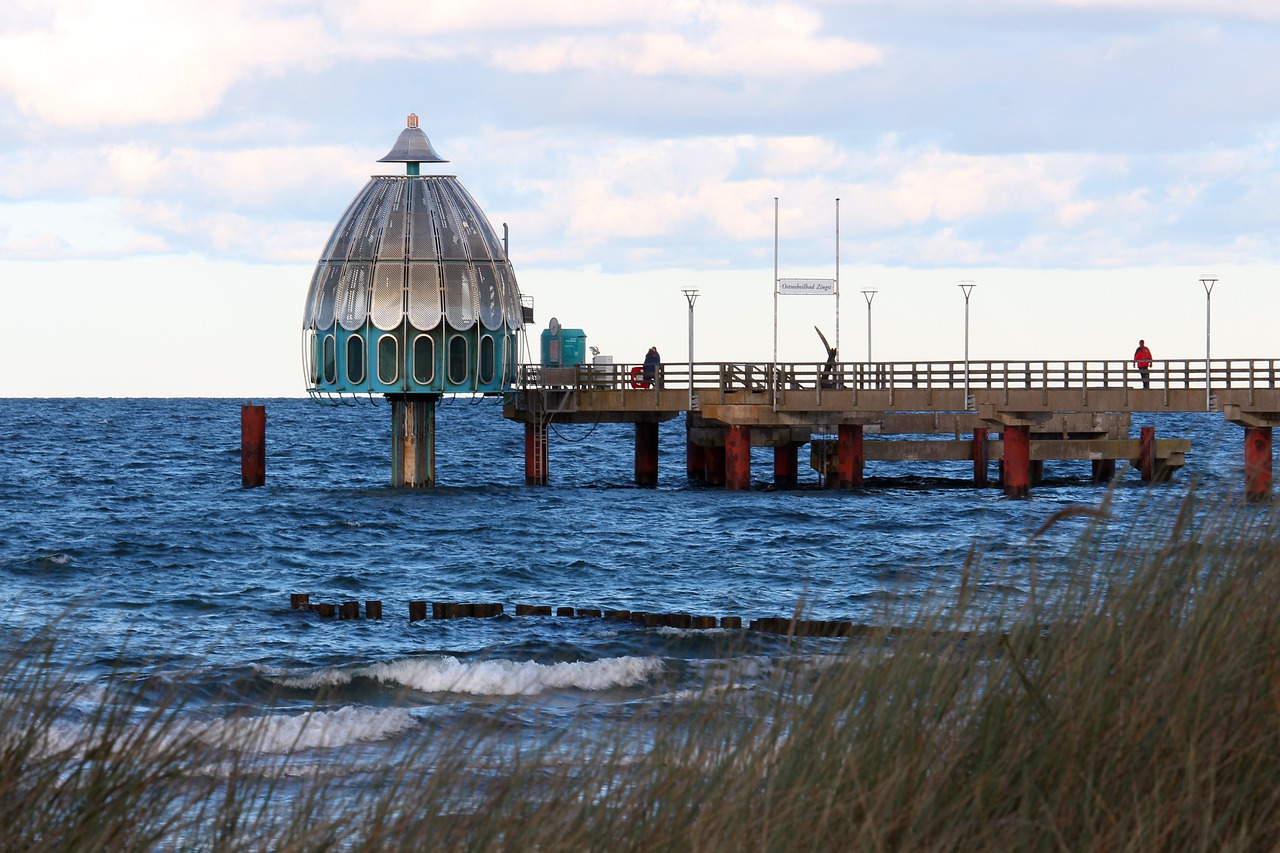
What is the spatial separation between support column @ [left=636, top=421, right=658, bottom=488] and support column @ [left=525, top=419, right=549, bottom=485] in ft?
9.11

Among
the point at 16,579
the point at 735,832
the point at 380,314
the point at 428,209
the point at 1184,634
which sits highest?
the point at 428,209

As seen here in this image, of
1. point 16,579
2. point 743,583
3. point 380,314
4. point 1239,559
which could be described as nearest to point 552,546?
point 743,583

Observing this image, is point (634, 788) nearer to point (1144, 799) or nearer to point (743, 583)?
point (1144, 799)

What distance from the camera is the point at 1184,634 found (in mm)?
6102

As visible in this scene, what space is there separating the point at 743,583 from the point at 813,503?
15.8m

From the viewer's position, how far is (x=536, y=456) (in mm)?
46406

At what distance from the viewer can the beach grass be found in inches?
196

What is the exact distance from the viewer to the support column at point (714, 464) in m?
47.8

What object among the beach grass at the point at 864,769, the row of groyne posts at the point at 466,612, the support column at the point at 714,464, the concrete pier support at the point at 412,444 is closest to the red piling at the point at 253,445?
the concrete pier support at the point at 412,444

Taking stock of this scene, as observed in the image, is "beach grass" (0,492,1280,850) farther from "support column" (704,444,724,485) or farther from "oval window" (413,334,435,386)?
"support column" (704,444,724,485)

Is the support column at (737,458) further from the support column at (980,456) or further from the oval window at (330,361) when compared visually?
the oval window at (330,361)

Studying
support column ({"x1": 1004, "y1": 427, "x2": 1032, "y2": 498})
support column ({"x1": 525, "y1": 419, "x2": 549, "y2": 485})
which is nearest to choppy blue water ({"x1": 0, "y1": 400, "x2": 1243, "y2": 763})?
support column ({"x1": 1004, "y1": 427, "x2": 1032, "y2": 498})

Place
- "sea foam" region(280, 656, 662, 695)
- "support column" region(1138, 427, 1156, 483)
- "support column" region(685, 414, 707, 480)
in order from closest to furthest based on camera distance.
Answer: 1. "sea foam" region(280, 656, 662, 695)
2. "support column" region(1138, 427, 1156, 483)
3. "support column" region(685, 414, 707, 480)

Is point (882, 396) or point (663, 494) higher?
point (882, 396)
